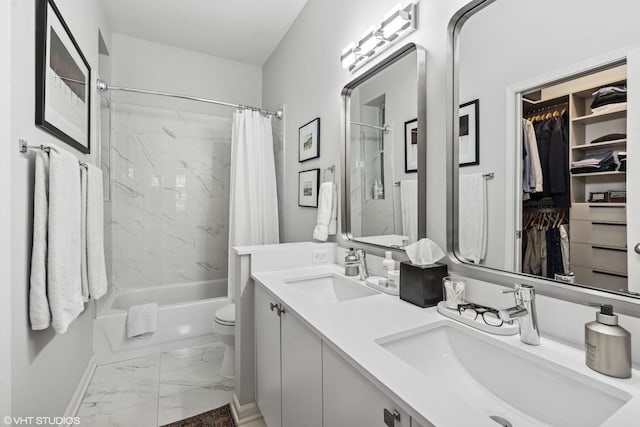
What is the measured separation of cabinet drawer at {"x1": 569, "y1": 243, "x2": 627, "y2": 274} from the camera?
0.76 m

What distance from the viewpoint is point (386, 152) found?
5.07 feet

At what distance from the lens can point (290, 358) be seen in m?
1.17

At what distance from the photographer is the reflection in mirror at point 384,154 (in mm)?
1390

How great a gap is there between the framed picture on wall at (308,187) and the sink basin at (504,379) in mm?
1385

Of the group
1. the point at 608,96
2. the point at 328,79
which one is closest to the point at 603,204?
the point at 608,96

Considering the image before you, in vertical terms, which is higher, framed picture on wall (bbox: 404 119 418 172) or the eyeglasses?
framed picture on wall (bbox: 404 119 418 172)

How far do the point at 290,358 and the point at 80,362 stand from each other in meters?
1.52

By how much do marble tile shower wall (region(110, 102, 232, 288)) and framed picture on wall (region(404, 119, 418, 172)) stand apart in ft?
7.52

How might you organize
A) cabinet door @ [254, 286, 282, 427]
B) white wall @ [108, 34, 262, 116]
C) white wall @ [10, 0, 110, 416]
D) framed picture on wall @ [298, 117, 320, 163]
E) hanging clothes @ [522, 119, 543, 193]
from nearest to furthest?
hanging clothes @ [522, 119, 543, 193]
white wall @ [10, 0, 110, 416]
cabinet door @ [254, 286, 282, 427]
framed picture on wall @ [298, 117, 320, 163]
white wall @ [108, 34, 262, 116]

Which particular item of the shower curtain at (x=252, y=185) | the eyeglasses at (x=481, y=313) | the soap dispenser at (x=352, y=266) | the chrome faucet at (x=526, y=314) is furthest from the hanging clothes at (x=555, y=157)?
the shower curtain at (x=252, y=185)

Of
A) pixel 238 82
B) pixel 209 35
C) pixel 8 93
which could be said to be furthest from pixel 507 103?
pixel 238 82

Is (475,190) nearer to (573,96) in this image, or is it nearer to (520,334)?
(573,96)

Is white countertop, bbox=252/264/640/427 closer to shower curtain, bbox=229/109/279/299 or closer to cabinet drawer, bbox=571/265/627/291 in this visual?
cabinet drawer, bbox=571/265/627/291

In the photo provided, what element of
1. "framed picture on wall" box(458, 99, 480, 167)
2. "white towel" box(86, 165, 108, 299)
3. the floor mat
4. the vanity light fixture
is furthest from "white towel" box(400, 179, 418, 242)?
"white towel" box(86, 165, 108, 299)
